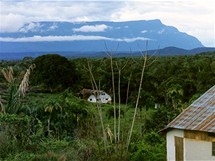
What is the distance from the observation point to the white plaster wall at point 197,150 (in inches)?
495

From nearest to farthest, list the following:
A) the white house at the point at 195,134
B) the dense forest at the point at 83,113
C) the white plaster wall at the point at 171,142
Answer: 1. the white house at the point at 195,134
2. the dense forest at the point at 83,113
3. the white plaster wall at the point at 171,142

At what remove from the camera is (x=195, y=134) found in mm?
12836

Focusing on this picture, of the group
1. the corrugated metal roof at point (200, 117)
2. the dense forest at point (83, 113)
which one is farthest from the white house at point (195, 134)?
the dense forest at point (83, 113)

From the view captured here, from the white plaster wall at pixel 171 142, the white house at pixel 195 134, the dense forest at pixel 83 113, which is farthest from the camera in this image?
the white plaster wall at pixel 171 142

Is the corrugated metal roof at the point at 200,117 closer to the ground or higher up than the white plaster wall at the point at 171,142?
higher up

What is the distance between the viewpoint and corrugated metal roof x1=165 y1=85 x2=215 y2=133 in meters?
12.6

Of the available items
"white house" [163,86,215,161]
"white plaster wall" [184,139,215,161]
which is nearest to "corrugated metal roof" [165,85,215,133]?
"white house" [163,86,215,161]

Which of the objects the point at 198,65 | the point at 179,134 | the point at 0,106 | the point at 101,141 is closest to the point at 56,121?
the point at 0,106

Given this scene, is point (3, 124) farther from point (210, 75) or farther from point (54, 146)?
point (210, 75)

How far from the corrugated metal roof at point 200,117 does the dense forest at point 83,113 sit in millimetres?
1158

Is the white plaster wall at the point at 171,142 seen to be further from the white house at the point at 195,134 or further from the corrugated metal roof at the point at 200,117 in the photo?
the corrugated metal roof at the point at 200,117

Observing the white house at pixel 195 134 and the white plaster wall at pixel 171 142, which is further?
the white plaster wall at pixel 171 142

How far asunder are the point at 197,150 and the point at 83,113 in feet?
41.7

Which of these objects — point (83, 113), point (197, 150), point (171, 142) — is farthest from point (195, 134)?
point (83, 113)
